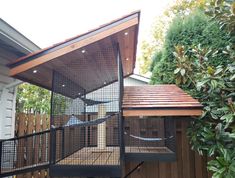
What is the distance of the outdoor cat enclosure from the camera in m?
3.05

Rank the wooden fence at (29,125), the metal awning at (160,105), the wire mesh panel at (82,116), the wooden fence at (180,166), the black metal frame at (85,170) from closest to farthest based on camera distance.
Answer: the black metal frame at (85,170)
the wire mesh panel at (82,116)
the metal awning at (160,105)
the wooden fence at (180,166)
the wooden fence at (29,125)

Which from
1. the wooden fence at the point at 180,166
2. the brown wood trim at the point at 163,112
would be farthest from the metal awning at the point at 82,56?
the wooden fence at the point at 180,166

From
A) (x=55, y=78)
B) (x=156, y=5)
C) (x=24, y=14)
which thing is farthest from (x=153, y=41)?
(x=55, y=78)

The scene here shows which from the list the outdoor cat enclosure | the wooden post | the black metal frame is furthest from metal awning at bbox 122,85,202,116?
the black metal frame

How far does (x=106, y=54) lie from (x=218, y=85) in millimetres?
1864

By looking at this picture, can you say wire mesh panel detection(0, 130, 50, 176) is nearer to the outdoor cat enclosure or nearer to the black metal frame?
the outdoor cat enclosure

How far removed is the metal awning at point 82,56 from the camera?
9.96 feet

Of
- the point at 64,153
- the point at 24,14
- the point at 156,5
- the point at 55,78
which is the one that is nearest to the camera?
the point at 55,78

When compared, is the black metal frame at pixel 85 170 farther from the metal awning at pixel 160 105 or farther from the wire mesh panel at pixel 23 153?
the metal awning at pixel 160 105

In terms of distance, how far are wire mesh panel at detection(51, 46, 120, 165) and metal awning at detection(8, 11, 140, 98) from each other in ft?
0.08

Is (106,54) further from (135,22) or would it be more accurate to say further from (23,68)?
(23,68)

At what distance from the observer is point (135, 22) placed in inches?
126

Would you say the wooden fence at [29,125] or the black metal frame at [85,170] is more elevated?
the wooden fence at [29,125]

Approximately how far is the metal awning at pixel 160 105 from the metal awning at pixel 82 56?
79cm
